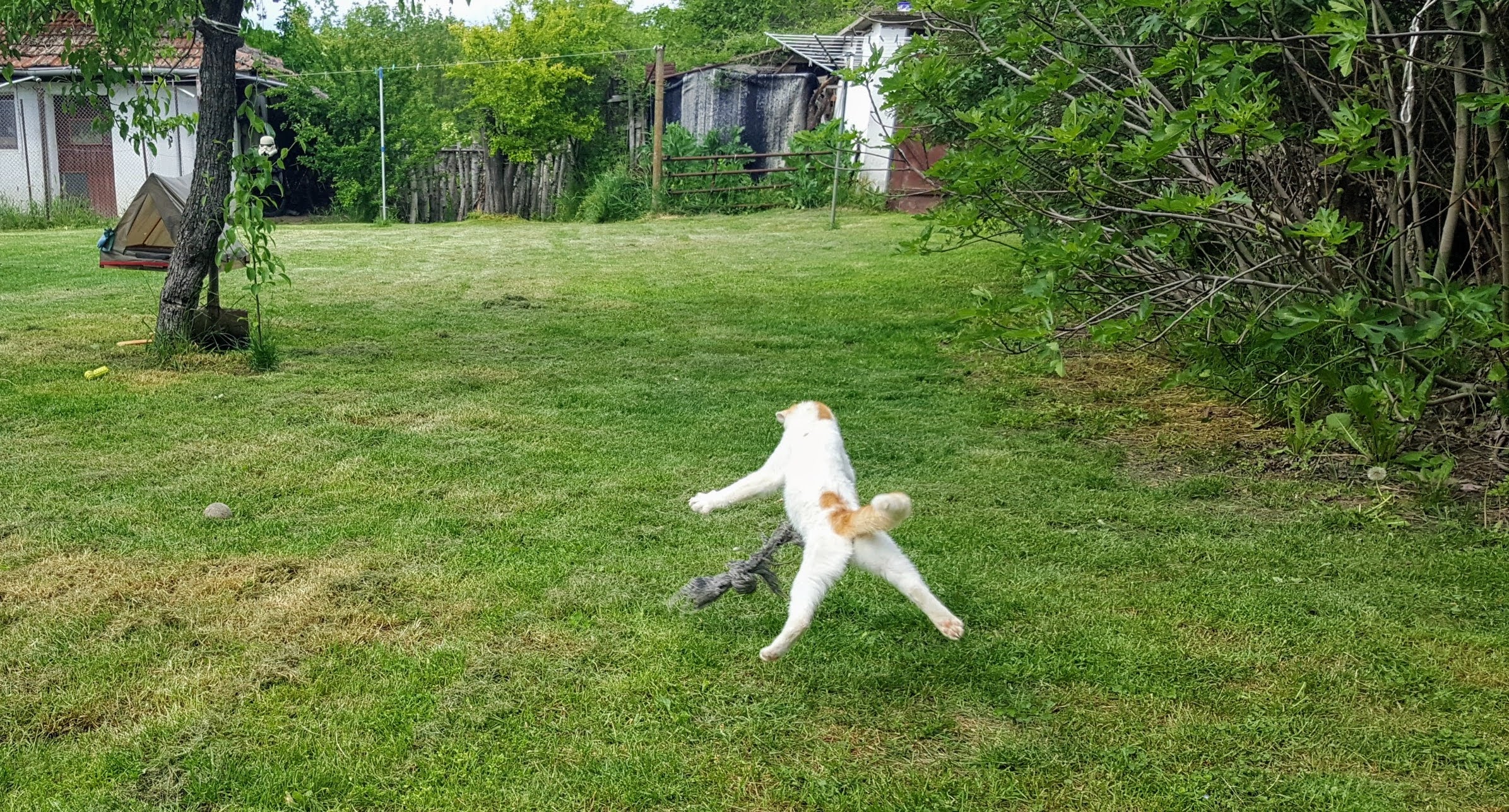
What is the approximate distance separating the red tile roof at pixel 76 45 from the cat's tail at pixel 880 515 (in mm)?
6287

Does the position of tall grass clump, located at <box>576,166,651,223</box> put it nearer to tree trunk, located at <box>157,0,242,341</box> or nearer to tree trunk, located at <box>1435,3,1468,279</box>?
tree trunk, located at <box>157,0,242,341</box>

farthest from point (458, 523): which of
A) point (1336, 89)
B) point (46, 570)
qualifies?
point (1336, 89)

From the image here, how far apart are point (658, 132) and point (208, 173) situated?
13.0 m

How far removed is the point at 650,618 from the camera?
3480 millimetres

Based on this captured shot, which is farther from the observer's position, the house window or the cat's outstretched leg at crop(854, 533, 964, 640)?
the house window

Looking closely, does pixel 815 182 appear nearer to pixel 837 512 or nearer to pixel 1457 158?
pixel 1457 158

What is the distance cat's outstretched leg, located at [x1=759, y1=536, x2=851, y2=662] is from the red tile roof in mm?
6226

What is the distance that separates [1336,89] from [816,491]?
384cm

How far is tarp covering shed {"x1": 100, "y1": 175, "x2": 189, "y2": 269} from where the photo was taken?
10875 millimetres

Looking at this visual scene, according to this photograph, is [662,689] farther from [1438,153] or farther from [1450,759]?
[1438,153]

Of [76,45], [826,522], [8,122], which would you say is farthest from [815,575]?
[8,122]

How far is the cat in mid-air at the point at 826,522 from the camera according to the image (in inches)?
107

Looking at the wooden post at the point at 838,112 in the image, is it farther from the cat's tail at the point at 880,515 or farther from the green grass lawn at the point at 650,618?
the cat's tail at the point at 880,515

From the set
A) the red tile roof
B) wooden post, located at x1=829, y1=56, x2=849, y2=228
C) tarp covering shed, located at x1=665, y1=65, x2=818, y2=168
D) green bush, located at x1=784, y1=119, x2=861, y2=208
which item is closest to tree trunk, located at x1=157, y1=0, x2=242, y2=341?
the red tile roof
